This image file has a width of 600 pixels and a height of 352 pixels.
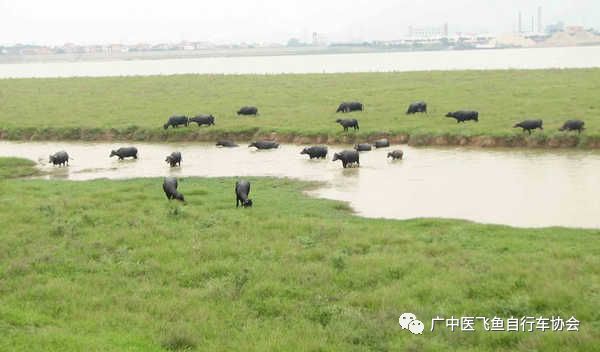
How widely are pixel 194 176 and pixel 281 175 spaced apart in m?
3.07

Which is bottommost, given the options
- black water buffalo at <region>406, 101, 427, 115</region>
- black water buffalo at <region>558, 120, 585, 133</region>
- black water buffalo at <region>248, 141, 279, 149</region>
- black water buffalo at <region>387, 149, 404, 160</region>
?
black water buffalo at <region>387, 149, 404, 160</region>

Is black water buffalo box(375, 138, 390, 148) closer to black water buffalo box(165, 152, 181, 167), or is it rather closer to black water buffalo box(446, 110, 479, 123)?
black water buffalo box(446, 110, 479, 123)

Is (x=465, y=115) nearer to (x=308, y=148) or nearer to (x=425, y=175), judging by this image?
(x=308, y=148)

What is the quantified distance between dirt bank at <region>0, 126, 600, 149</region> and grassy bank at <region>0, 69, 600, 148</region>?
0.15 ft

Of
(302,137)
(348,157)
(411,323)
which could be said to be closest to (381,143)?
(302,137)

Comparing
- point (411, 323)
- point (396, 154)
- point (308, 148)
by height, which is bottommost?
point (411, 323)

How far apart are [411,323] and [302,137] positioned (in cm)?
2305

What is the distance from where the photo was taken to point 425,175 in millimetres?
23078

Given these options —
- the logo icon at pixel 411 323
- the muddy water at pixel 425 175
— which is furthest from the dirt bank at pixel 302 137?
the logo icon at pixel 411 323

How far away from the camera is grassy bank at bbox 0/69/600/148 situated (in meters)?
31.4

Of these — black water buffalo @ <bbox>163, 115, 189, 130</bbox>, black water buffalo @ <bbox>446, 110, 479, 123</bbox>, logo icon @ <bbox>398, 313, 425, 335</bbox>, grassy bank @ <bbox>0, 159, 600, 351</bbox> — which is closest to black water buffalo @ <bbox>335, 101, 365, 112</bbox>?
black water buffalo @ <bbox>446, 110, 479, 123</bbox>

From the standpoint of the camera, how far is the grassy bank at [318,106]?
103 ft

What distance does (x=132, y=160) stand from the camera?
2914 centimetres

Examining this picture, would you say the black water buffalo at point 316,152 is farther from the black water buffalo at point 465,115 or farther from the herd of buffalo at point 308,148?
the black water buffalo at point 465,115
